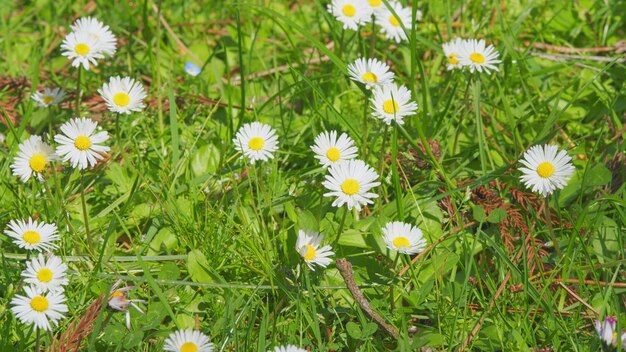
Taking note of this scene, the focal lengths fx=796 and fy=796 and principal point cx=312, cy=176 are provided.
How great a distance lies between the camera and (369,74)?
2768 mm

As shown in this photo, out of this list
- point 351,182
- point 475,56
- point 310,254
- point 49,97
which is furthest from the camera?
point 49,97

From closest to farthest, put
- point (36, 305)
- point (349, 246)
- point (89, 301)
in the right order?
point (36, 305)
point (89, 301)
point (349, 246)

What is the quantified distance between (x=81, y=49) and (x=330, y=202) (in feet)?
3.30

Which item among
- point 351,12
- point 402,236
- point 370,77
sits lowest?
point 402,236

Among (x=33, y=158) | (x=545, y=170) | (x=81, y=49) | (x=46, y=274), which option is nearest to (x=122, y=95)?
(x=81, y=49)

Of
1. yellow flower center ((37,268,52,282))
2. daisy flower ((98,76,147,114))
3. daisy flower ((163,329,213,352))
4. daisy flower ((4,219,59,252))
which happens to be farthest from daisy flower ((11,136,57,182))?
daisy flower ((163,329,213,352))

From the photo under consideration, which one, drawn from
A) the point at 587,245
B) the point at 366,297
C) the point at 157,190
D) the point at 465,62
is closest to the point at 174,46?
the point at 157,190

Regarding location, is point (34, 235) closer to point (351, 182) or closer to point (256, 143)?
point (256, 143)

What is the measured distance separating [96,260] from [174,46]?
1.42 meters

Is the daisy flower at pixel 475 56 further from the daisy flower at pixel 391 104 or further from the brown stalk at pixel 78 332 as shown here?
the brown stalk at pixel 78 332

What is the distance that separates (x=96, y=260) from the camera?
8.29 ft

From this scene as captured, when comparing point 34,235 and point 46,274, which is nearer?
point 46,274

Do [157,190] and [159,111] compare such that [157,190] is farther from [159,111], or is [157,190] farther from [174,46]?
[174,46]

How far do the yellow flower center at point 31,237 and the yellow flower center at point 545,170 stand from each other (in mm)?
1530
